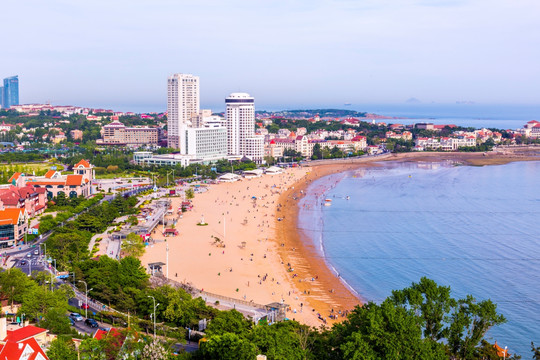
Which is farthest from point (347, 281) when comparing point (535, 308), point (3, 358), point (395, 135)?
point (395, 135)

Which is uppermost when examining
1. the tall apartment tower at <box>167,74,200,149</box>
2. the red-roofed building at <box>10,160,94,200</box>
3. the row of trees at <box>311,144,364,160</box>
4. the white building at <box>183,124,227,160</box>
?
the tall apartment tower at <box>167,74,200,149</box>

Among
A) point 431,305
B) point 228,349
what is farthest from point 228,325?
point 431,305

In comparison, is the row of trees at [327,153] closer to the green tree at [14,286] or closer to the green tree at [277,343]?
the green tree at [14,286]

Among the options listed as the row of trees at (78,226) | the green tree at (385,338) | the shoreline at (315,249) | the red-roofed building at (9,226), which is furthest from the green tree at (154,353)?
the red-roofed building at (9,226)

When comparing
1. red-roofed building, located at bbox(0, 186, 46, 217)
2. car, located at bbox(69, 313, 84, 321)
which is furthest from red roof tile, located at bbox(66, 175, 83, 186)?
car, located at bbox(69, 313, 84, 321)

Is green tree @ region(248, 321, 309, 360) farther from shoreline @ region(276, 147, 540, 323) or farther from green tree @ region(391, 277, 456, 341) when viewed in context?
shoreline @ region(276, 147, 540, 323)

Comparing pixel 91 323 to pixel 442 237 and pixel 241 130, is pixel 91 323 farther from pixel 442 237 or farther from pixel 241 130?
pixel 241 130
